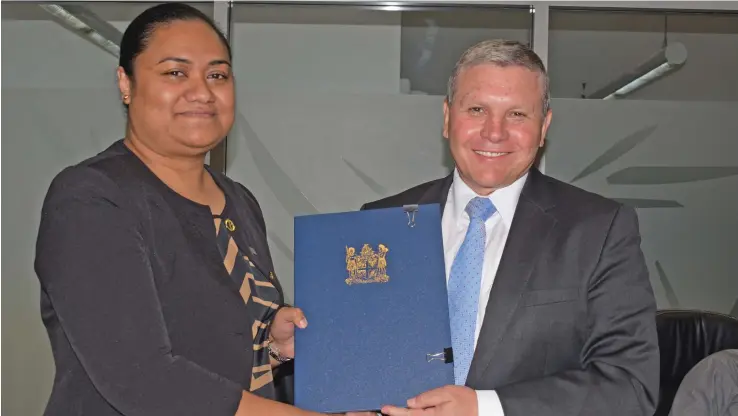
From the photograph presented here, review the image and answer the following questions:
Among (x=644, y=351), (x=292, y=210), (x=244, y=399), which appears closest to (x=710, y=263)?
(x=292, y=210)

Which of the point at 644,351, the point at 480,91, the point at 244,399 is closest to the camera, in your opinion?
the point at 244,399

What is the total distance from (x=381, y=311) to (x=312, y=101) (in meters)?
3.47

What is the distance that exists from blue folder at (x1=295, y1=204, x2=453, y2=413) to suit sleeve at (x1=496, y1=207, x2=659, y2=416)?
210 millimetres

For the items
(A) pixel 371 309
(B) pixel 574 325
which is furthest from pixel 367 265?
(B) pixel 574 325

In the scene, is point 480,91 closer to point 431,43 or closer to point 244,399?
point 244,399

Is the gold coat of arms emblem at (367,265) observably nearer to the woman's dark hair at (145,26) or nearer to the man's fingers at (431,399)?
the man's fingers at (431,399)

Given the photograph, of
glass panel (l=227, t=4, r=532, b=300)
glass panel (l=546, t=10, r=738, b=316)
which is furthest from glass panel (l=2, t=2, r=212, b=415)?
glass panel (l=546, t=10, r=738, b=316)

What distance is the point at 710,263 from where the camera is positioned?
5309mm

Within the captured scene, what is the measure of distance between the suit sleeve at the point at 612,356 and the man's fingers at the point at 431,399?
5.1 inches

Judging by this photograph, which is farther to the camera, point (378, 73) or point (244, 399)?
point (378, 73)

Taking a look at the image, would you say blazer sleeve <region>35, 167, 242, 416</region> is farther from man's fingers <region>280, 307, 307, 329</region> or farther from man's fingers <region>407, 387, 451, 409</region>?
man's fingers <region>407, 387, 451, 409</region>

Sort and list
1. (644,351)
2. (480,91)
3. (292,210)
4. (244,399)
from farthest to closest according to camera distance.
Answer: (292,210)
(480,91)
(644,351)
(244,399)

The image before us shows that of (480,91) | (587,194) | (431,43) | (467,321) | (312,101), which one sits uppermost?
(431,43)

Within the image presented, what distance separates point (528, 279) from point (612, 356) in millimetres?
255
